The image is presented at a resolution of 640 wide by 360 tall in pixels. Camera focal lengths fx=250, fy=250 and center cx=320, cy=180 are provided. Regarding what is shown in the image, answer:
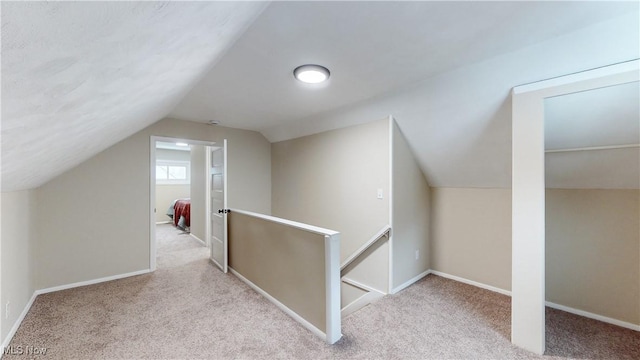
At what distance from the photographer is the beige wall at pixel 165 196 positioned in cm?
732

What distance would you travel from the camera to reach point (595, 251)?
2336 mm

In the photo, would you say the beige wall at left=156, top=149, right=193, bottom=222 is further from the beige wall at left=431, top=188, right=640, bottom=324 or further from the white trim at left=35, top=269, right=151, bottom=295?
the beige wall at left=431, top=188, right=640, bottom=324

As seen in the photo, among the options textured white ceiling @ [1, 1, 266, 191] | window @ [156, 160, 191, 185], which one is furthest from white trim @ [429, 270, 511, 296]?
window @ [156, 160, 191, 185]

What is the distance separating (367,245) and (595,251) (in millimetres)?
2122

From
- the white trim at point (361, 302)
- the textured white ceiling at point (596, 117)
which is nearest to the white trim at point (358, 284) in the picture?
the white trim at point (361, 302)

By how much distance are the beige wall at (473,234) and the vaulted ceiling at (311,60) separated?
0.28 m

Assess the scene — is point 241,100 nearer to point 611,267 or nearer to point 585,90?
point 585,90

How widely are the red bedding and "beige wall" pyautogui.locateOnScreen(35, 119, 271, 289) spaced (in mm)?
2655

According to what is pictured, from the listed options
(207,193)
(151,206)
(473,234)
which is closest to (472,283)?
(473,234)

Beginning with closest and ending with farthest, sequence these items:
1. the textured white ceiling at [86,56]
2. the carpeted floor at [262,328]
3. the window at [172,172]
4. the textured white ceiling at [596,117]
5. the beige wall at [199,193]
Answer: the textured white ceiling at [86,56] → the textured white ceiling at [596,117] → the carpeted floor at [262,328] → the beige wall at [199,193] → the window at [172,172]

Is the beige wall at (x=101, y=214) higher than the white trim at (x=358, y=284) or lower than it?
higher

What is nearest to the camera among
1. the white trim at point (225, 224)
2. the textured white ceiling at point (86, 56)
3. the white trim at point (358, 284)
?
the textured white ceiling at point (86, 56)

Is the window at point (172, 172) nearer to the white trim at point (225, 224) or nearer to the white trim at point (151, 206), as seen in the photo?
the white trim at point (151, 206)

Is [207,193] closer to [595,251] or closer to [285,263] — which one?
[285,263]
